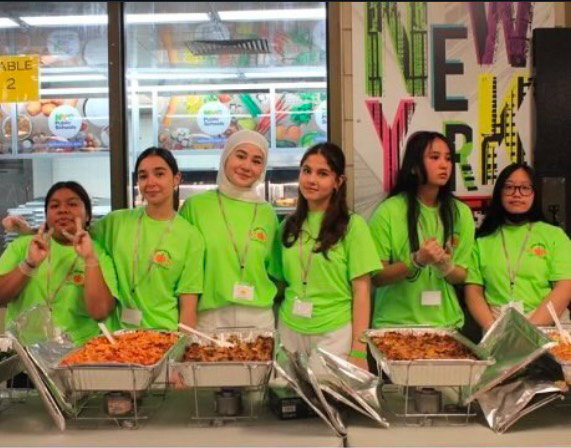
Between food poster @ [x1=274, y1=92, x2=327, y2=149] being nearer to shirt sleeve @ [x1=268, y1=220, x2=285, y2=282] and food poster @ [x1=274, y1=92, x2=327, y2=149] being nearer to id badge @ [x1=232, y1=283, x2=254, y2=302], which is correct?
shirt sleeve @ [x1=268, y1=220, x2=285, y2=282]

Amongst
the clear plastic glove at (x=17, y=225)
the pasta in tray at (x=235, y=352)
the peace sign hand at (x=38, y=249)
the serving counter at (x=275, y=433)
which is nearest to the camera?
the serving counter at (x=275, y=433)

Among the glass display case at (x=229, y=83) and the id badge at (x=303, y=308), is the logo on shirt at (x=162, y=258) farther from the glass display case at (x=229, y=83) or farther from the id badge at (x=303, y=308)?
the glass display case at (x=229, y=83)

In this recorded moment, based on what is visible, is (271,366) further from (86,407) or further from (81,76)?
(81,76)

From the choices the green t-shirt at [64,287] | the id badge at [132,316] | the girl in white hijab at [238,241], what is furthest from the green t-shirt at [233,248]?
the green t-shirt at [64,287]

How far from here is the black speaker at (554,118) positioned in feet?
10.2

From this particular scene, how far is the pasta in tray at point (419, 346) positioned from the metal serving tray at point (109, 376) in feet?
1.84

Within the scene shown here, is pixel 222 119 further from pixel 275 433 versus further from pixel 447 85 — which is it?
pixel 275 433

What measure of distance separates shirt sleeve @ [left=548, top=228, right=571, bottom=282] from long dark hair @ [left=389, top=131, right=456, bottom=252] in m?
0.42

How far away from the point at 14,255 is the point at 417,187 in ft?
5.14

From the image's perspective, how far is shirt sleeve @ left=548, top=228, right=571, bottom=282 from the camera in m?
2.49

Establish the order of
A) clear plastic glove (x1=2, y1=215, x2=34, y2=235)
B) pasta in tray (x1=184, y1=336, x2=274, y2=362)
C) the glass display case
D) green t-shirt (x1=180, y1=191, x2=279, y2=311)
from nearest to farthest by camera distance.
A: pasta in tray (x1=184, y1=336, x2=274, y2=362) → green t-shirt (x1=180, y1=191, x2=279, y2=311) → clear plastic glove (x1=2, y1=215, x2=34, y2=235) → the glass display case

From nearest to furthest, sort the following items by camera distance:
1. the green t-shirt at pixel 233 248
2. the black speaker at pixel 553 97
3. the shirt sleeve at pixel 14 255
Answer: the shirt sleeve at pixel 14 255, the green t-shirt at pixel 233 248, the black speaker at pixel 553 97

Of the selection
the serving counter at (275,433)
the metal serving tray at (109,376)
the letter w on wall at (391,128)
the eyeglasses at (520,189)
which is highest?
the letter w on wall at (391,128)

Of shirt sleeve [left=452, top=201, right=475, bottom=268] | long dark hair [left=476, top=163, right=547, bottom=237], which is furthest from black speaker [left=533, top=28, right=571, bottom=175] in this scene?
shirt sleeve [left=452, top=201, right=475, bottom=268]
